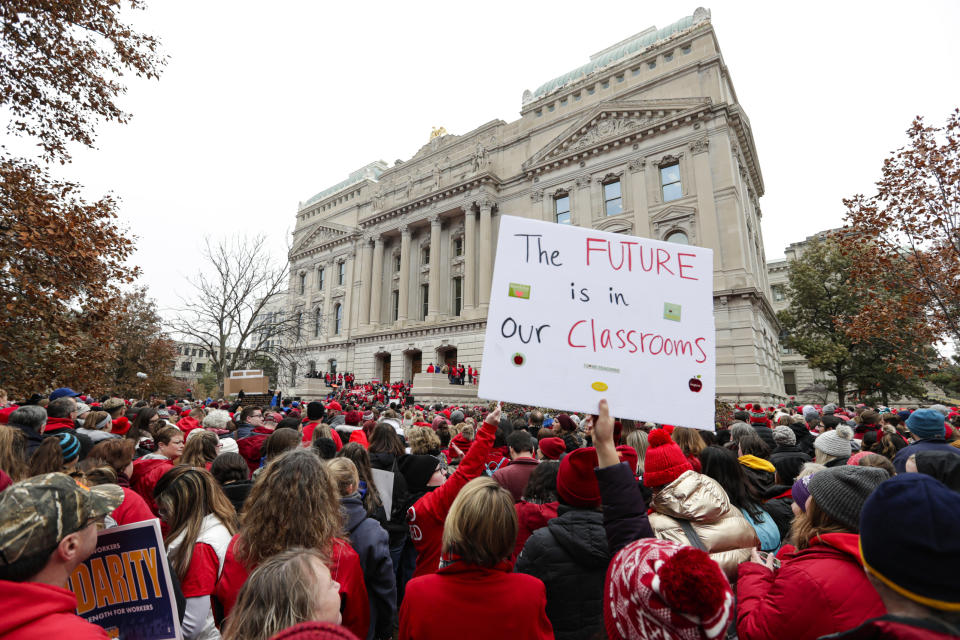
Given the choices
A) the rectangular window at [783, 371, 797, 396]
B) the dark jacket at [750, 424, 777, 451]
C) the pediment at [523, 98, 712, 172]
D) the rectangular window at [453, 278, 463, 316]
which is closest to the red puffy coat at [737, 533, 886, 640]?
the dark jacket at [750, 424, 777, 451]

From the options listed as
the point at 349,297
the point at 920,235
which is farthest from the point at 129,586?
the point at 349,297

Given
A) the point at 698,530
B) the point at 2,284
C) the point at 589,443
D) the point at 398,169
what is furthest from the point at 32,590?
the point at 398,169

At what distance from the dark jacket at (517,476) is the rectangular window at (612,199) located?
86.6 ft

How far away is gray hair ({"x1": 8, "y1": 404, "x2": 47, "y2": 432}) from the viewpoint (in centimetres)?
482

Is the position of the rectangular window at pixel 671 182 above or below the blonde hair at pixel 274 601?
above

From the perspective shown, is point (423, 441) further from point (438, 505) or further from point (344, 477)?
point (344, 477)

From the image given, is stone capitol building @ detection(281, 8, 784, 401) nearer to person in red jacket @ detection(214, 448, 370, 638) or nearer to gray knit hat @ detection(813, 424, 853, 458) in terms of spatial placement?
gray knit hat @ detection(813, 424, 853, 458)

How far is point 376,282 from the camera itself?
129 ft

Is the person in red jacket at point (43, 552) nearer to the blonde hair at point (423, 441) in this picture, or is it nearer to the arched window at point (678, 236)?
the blonde hair at point (423, 441)

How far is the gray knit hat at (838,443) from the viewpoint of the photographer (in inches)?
181

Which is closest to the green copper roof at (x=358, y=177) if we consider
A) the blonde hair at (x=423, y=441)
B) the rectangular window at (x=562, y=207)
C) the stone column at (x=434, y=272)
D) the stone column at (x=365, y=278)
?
the stone column at (x=365, y=278)

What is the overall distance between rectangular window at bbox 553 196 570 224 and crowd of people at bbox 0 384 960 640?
89.7ft

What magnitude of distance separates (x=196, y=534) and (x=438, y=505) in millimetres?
1490

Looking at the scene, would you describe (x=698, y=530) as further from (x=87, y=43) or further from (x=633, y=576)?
(x=87, y=43)
